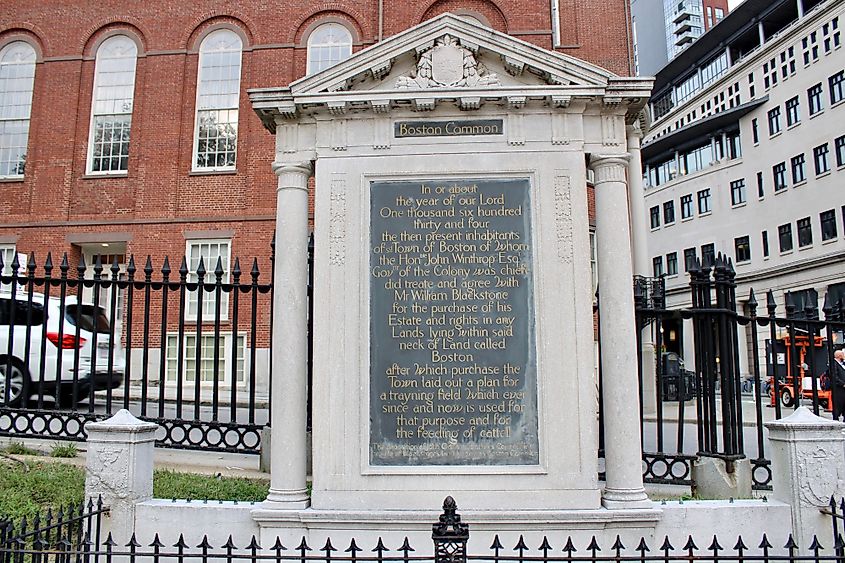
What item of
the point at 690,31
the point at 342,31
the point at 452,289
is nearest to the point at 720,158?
the point at 342,31

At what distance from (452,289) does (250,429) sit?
3.52 meters

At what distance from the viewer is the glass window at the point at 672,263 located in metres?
59.5

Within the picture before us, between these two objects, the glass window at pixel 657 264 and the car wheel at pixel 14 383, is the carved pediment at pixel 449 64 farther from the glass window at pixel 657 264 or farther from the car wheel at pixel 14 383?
the glass window at pixel 657 264

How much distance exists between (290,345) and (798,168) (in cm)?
4775

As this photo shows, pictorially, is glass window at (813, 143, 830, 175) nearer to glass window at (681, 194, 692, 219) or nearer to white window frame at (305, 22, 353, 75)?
glass window at (681, 194, 692, 219)

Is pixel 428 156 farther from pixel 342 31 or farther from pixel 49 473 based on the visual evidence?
pixel 342 31

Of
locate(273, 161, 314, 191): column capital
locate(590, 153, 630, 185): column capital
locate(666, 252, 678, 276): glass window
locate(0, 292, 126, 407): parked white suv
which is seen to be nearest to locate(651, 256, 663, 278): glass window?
locate(666, 252, 678, 276): glass window

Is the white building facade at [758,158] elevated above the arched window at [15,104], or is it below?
above

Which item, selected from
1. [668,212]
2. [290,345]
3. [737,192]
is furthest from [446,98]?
[668,212]

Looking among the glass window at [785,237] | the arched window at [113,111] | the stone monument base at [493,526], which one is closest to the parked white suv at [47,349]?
the stone monument base at [493,526]

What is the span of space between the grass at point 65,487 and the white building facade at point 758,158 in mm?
41148

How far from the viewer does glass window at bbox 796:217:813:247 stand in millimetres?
44062

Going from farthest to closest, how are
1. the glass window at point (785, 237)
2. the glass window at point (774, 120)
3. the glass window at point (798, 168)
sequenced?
the glass window at point (774, 120) < the glass window at point (785, 237) < the glass window at point (798, 168)

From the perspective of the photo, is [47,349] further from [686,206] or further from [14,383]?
[686,206]
